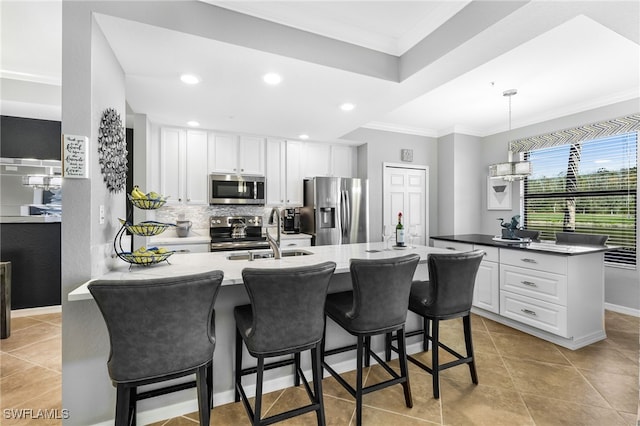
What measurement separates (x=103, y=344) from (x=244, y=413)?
3.18 ft

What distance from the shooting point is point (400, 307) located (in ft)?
6.09

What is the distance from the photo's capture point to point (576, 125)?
13.6 ft

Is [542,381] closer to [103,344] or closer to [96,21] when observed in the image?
[103,344]

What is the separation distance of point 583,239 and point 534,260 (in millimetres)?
1071

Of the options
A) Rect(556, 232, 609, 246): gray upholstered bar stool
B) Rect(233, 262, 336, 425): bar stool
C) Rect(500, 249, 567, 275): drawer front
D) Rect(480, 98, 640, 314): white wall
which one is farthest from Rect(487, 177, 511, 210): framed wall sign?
Rect(233, 262, 336, 425): bar stool

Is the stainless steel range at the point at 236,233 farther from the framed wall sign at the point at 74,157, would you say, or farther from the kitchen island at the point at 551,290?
the kitchen island at the point at 551,290

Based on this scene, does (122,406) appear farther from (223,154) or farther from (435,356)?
(223,154)

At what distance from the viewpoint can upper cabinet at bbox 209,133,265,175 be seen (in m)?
4.26

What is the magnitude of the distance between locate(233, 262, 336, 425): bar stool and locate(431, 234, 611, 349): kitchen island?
2524 millimetres

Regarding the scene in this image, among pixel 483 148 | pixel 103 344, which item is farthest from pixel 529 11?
pixel 483 148

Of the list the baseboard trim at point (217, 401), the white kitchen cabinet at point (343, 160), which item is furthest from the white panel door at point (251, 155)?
the baseboard trim at point (217, 401)

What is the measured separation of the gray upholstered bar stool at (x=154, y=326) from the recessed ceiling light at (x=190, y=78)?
6.31 feet

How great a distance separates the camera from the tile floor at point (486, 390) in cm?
187

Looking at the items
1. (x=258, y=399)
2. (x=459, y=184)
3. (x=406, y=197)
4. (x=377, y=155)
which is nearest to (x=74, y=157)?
(x=258, y=399)
